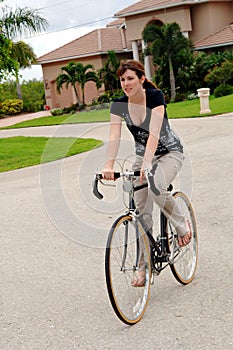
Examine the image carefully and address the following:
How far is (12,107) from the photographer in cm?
5153

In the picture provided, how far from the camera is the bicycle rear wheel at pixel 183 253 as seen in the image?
5.52 metres

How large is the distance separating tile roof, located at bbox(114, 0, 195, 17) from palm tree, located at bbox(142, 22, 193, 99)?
3.73 m

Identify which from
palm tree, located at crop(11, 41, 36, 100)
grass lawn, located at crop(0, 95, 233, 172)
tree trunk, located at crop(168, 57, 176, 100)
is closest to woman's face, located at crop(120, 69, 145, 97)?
grass lawn, located at crop(0, 95, 233, 172)

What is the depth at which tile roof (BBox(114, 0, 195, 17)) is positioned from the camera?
4335 centimetres

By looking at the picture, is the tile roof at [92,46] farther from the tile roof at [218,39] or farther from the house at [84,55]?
the tile roof at [218,39]

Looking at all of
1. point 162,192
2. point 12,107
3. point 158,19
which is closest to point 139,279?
point 162,192

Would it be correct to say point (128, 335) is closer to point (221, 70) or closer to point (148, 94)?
point (148, 94)

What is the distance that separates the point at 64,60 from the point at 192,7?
1094cm

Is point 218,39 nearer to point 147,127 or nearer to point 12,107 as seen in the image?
point 12,107

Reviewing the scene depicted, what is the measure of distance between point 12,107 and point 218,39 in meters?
17.0

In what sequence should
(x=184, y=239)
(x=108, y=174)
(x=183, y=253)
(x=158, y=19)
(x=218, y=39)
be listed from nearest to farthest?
(x=108, y=174)
(x=184, y=239)
(x=183, y=253)
(x=218, y=39)
(x=158, y=19)

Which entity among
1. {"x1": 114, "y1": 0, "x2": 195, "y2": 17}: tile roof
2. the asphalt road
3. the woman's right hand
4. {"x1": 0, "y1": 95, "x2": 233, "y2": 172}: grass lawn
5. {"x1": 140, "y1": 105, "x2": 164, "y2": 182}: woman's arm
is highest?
{"x1": 114, "y1": 0, "x2": 195, "y2": 17}: tile roof

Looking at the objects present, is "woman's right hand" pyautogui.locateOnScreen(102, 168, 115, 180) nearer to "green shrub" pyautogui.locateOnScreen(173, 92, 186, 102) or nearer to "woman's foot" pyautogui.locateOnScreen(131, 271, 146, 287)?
"woman's foot" pyautogui.locateOnScreen(131, 271, 146, 287)

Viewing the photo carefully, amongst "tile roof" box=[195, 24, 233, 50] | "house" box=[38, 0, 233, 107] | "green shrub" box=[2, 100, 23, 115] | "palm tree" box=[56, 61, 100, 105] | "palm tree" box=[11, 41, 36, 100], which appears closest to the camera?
"tile roof" box=[195, 24, 233, 50]
